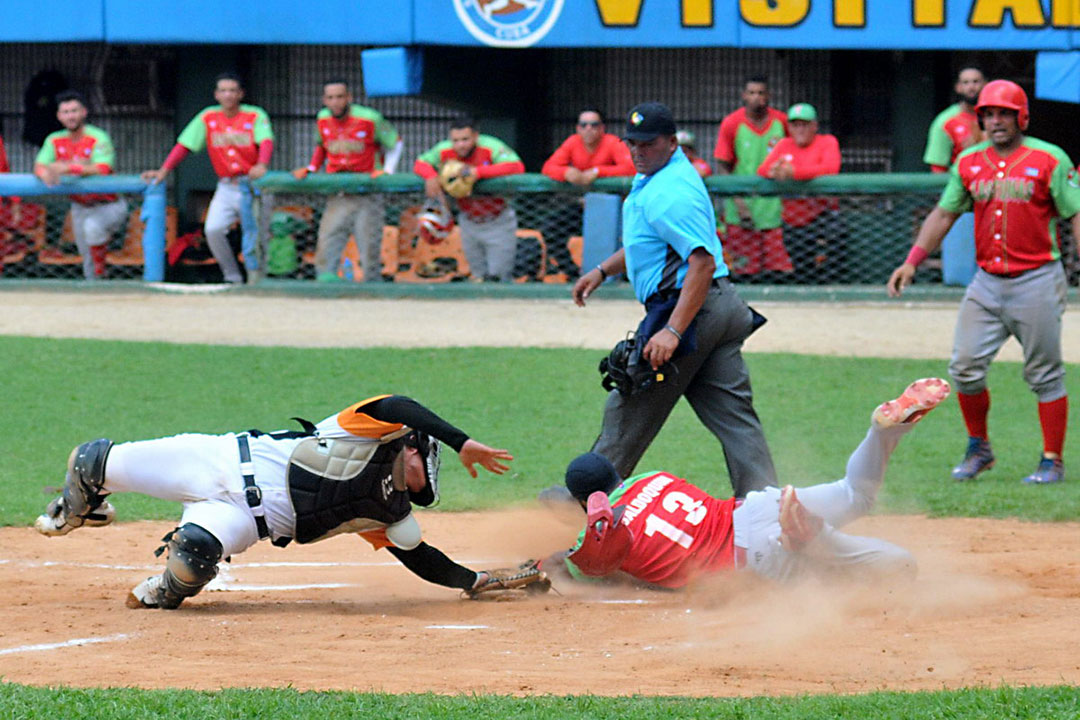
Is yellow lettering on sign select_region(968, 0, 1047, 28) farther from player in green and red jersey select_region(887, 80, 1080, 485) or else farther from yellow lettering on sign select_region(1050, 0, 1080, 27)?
player in green and red jersey select_region(887, 80, 1080, 485)

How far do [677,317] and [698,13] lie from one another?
8.90 m

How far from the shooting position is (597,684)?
14.3 feet

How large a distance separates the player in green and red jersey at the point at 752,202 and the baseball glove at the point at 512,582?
7711 millimetres

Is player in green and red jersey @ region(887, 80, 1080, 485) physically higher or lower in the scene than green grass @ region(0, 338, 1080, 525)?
higher

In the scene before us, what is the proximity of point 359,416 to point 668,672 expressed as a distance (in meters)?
1.50

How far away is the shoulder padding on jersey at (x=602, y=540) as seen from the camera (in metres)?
5.41

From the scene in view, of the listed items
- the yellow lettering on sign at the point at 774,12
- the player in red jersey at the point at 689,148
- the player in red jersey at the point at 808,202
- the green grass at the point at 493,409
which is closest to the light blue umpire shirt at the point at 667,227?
the green grass at the point at 493,409

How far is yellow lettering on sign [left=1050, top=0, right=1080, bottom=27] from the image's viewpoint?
13602 millimetres

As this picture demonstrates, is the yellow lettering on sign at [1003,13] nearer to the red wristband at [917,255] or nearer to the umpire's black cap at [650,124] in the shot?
the red wristband at [917,255]

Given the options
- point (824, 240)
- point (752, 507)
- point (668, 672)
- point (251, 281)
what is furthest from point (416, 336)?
point (668, 672)

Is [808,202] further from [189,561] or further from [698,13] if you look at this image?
[189,561]

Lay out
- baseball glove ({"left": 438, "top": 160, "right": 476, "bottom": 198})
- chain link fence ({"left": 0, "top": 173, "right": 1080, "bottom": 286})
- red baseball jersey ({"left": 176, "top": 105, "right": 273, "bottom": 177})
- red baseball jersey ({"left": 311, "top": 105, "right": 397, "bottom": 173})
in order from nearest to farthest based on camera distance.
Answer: chain link fence ({"left": 0, "top": 173, "right": 1080, "bottom": 286}) < baseball glove ({"left": 438, "top": 160, "right": 476, "bottom": 198}) < red baseball jersey ({"left": 311, "top": 105, "right": 397, "bottom": 173}) < red baseball jersey ({"left": 176, "top": 105, "right": 273, "bottom": 177})

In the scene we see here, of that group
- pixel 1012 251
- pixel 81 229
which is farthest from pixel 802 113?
pixel 81 229

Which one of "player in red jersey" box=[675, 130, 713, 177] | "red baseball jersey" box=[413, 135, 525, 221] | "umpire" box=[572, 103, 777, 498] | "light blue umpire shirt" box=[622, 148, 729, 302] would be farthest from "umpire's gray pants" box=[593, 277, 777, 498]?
"red baseball jersey" box=[413, 135, 525, 221]
